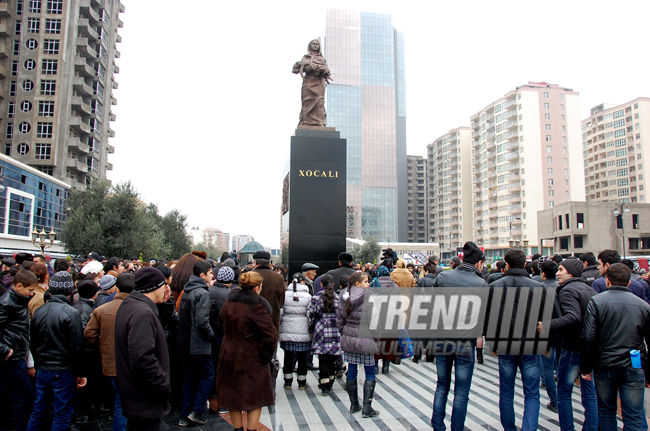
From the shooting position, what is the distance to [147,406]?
3.45m

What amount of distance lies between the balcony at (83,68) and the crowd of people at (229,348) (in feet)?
176

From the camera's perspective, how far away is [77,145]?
48.2 meters

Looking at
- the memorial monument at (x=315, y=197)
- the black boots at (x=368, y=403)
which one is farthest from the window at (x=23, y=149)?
the black boots at (x=368, y=403)

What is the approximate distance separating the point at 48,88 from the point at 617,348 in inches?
2255

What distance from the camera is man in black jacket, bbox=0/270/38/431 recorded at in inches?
179

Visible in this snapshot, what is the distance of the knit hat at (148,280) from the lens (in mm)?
3701

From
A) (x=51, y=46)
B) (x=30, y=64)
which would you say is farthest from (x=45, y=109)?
(x=51, y=46)

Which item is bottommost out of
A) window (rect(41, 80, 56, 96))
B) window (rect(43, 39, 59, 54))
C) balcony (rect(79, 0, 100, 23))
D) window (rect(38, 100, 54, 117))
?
window (rect(38, 100, 54, 117))

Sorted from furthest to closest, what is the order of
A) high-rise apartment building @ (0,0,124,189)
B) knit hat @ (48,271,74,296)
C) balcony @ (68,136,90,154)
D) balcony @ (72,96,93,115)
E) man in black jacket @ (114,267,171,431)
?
1. balcony @ (72,96,93,115)
2. balcony @ (68,136,90,154)
3. high-rise apartment building @ (0,0,124,189)
4. knit hat @ (48,271,74,296)
5. man in black jacket @ (114,267,171,431)

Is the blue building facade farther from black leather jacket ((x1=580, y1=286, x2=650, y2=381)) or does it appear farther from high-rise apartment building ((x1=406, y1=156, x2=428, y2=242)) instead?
high-rise apartment building ((x1=406, y1=156, x2=428, y2=242))

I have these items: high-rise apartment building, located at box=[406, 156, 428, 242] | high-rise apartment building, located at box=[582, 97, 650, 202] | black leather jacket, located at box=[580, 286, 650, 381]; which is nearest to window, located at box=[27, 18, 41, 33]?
black leather jacket, located at box=[580, 286, 650, 381]

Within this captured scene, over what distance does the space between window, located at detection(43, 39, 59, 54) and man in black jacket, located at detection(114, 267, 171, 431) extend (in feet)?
186

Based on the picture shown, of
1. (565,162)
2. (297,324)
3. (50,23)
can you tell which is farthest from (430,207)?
(297,324)

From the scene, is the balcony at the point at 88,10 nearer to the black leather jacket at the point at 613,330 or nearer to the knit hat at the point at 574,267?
the knit hat at the point at 574,267
